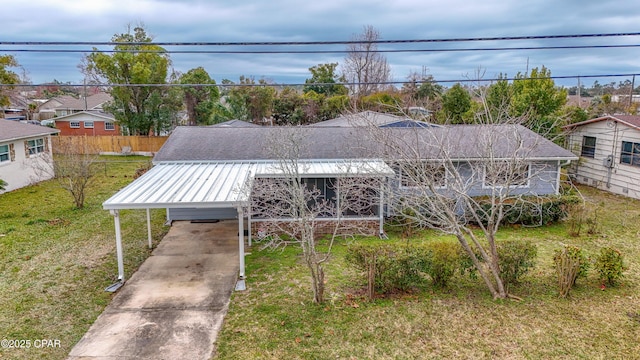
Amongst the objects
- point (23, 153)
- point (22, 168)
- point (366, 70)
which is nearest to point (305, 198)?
point (22, 168)

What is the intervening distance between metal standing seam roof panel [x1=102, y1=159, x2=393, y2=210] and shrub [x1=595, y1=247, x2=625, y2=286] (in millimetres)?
5491

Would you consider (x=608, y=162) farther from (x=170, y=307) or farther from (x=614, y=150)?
(x=170, y=307)

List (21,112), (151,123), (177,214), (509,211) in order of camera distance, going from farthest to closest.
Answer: (21,112)
(151,123)
(177,214)
(509,211)

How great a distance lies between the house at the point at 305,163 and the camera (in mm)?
10669

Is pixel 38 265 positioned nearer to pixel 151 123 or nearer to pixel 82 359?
pixel 82 359

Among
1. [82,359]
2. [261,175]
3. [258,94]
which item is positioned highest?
[258,94]

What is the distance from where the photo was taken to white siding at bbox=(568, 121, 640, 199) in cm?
1825

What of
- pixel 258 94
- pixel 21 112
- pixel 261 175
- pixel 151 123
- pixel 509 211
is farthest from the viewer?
pixel 21 112

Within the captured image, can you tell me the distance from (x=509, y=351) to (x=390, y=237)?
6.62 meters

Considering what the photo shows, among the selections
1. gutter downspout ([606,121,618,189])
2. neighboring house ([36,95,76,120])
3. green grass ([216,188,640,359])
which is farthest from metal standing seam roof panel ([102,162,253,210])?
neighboring house ([36,95,76,120])

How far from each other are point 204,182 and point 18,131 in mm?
14542

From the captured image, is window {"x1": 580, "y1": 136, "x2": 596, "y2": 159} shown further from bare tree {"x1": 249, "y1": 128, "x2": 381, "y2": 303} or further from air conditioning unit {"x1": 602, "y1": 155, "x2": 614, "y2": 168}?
bare tree {"x1": 249, "y1": 128, "x2": 381, "y2": 303}

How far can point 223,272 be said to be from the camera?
36.2ft

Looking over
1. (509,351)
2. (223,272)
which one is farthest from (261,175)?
(509,351)
